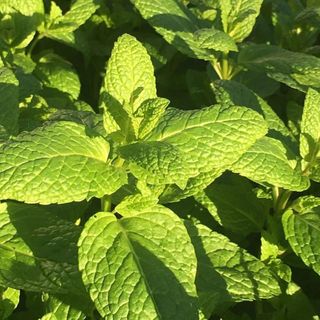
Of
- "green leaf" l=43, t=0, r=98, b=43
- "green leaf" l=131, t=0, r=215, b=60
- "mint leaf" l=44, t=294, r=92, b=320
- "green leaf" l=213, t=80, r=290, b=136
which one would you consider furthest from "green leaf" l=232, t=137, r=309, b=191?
"green leaf" l=43, t=0, r=98, b=43

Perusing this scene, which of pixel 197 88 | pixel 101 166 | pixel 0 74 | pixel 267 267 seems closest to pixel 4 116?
pixel 0 74

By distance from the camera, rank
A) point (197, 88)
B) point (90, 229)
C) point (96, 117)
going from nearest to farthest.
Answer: point (90, 229) < point (96, 117) < point (197, 88)

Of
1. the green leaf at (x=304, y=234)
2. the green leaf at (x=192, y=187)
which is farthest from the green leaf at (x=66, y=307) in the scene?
the green leaf at (x=304, y=234)

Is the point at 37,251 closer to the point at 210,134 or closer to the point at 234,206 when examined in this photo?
the point at 210,134

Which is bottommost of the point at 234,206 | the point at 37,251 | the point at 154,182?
the point at 234,206

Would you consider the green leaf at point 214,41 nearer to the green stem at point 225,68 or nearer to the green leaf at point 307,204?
the green stem at point 225,68

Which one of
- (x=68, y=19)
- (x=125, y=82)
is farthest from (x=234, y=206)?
(x=68, y=19)

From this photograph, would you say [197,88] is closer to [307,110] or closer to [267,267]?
[307,110]

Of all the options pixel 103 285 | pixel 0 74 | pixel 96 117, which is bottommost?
pixel 103 285
